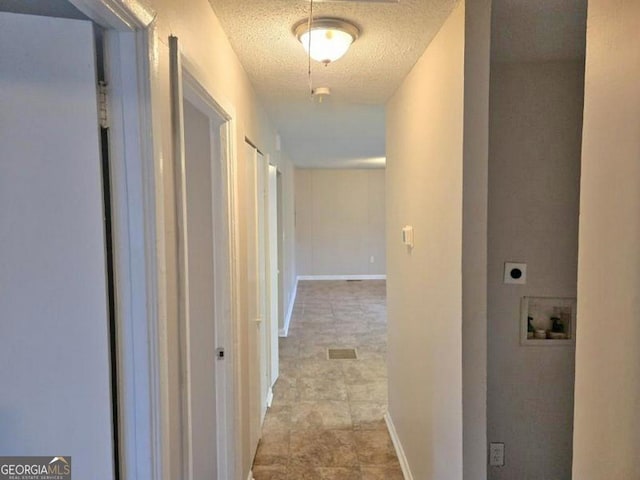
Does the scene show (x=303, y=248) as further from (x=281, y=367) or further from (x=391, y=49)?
(x=391, y=49)

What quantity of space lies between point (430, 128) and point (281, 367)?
3.03 m

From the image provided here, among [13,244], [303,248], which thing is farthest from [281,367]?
[303,248]

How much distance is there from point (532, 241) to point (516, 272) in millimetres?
169

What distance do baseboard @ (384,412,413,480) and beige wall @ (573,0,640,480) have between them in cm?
163

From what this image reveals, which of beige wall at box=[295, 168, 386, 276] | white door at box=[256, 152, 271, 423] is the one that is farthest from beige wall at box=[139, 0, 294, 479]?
beige wall at box=[295, 168, 386, 276]

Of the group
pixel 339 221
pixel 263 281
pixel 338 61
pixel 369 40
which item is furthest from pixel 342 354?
pixel 339 221

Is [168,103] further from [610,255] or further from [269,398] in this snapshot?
[269,398]

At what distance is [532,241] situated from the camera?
2.07 metres

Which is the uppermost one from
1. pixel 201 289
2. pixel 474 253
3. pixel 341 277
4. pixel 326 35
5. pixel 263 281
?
pixel 326 35

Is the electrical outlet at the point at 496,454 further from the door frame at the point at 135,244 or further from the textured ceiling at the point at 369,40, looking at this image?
A: the textured ceiling at the point at 369,40

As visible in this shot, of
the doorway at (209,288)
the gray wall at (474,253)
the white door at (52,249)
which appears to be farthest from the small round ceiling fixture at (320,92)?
the white door at (52,249)

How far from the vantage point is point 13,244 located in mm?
884

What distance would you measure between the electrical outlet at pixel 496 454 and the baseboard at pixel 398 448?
474 millimetres

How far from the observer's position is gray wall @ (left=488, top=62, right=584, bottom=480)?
2025 mm
